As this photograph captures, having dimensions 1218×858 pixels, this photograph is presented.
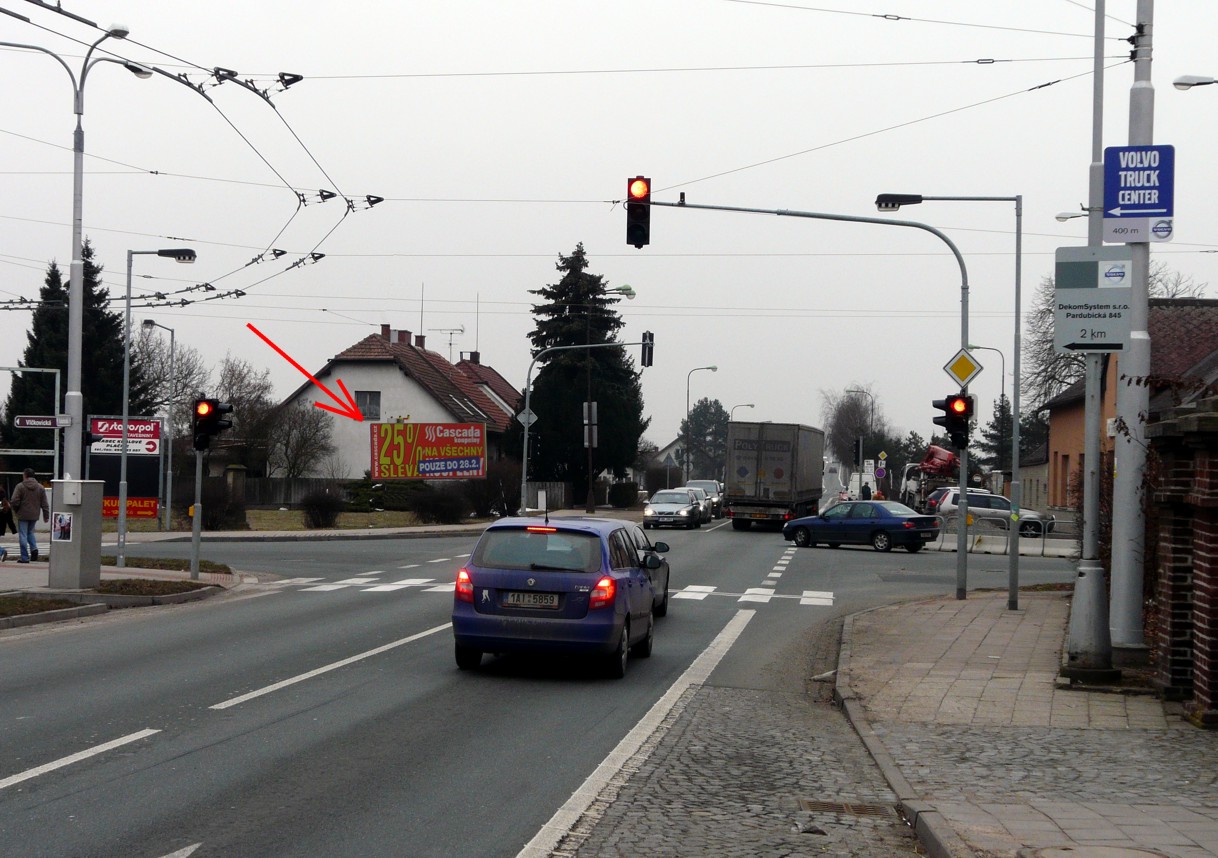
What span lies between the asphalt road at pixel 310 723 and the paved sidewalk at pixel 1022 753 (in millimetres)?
1530

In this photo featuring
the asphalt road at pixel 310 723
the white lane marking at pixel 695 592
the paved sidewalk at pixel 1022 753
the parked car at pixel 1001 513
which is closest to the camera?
the paved sidewalk at pixel 1022 753

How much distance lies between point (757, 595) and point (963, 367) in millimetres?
5004

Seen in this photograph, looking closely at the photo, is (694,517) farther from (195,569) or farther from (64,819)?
(64,819)

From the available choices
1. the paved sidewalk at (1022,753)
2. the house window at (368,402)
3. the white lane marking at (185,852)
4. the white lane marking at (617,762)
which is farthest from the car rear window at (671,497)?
the white lane marking at (185,852)

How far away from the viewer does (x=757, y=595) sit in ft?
70.4

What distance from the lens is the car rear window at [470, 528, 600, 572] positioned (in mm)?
11820

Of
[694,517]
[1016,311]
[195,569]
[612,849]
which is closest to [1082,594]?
[612,849]

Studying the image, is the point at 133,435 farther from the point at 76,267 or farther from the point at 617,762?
the point at 617,762

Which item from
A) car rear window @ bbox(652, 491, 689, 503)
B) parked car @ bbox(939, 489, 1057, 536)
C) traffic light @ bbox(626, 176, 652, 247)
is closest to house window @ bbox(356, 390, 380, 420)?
car rear window @ bbox(652, 491, 689, 503)

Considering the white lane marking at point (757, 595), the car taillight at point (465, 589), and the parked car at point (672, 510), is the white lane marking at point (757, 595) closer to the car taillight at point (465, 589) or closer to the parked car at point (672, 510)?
the car taillight at point (465, 589)

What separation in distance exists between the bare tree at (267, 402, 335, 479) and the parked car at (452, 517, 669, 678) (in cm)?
5623

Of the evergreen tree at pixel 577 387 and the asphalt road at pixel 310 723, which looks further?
the evergreen tree at pixel 577 387

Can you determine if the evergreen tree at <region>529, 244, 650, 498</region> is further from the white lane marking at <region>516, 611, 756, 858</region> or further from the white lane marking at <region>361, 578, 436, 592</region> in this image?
the white lane marking at <region>516, 611, 756, 858</region>

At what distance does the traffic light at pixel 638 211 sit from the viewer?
745 inches
